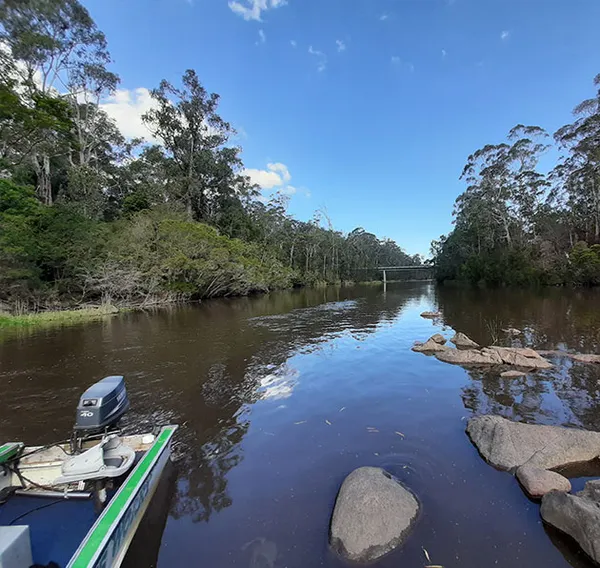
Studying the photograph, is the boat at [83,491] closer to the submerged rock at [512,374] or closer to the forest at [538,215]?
the submerged rock at [512,374]

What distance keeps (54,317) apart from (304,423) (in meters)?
16.4

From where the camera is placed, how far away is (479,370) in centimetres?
786

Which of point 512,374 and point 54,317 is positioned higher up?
point 54,317

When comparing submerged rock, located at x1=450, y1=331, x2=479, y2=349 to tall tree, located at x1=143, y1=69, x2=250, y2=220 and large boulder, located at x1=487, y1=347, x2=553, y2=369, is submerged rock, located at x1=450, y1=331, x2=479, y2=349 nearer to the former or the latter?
large boulder, located at x1=487, y1=347, x2=553, y2=369

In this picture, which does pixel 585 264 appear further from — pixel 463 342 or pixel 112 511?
pixel 112 511

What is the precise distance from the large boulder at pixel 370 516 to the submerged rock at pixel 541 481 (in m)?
1.25

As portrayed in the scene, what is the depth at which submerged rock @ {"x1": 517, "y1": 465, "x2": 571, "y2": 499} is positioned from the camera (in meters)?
3.45

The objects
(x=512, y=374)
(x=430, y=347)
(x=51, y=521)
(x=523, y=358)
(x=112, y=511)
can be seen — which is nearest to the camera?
(x=112, y=511)

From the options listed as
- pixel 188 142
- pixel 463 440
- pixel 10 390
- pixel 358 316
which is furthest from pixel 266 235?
pixel 463 440

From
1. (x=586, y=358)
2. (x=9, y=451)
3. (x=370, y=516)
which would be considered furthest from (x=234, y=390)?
(x=586, y=358)

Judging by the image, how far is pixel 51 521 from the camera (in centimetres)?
279

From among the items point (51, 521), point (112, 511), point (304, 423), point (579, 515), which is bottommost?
point (304, 423)

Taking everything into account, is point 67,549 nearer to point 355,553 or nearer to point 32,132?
point 355,553

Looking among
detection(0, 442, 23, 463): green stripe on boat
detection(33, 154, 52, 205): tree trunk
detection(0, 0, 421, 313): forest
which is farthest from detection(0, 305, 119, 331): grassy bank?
Result: detection(33, 154, 52, 205): tree trunk
